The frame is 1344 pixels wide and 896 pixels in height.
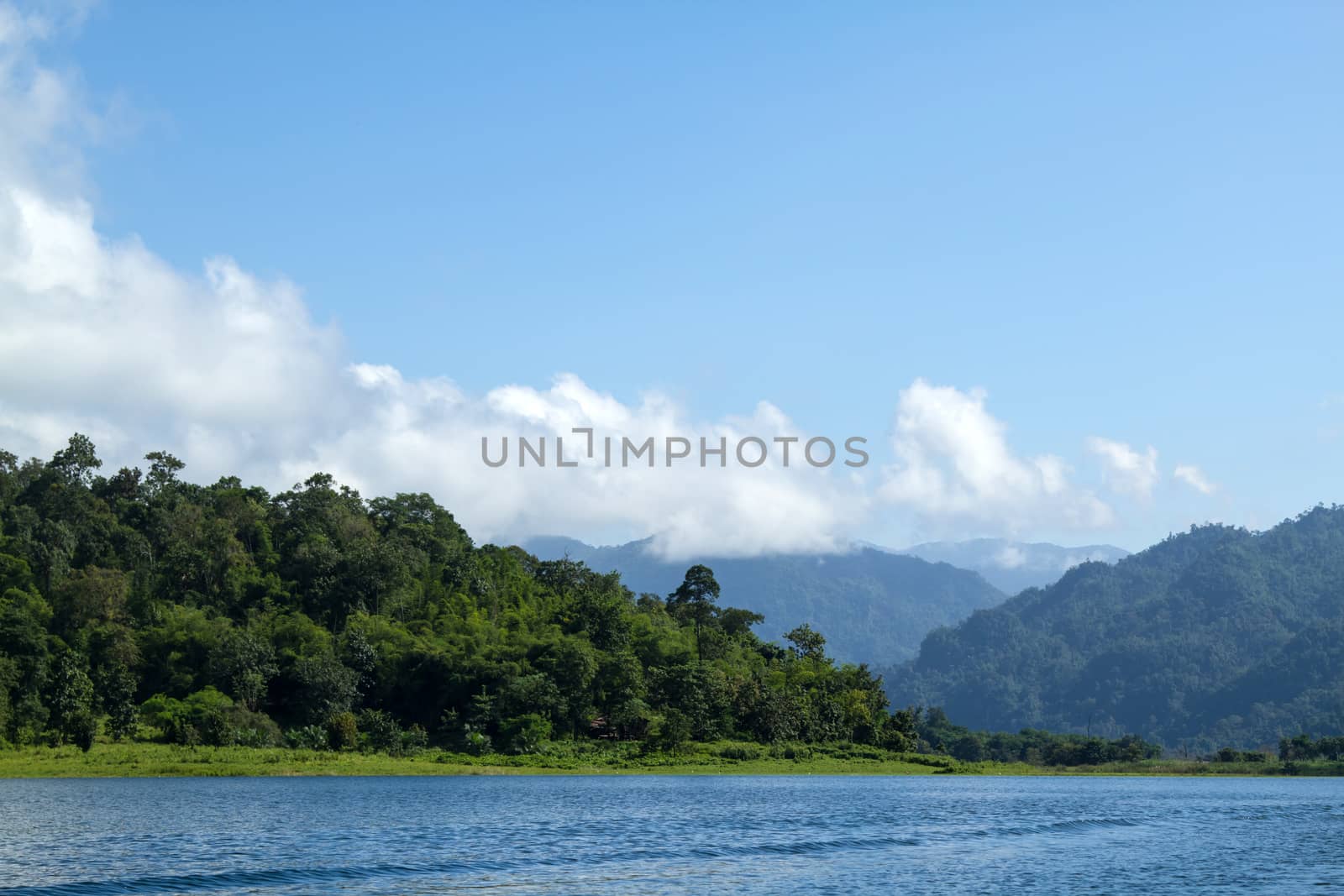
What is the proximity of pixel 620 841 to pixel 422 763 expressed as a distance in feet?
157

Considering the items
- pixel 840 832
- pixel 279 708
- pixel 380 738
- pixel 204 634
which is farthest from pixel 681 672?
pixel 840 832

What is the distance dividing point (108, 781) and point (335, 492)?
226 ft

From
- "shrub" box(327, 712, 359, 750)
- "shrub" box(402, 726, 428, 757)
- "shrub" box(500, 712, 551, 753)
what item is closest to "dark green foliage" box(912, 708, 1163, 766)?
"shrub" box(500, 712, 551, 753)

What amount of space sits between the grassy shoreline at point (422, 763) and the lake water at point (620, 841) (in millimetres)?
6113

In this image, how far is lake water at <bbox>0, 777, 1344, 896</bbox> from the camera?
116 feet

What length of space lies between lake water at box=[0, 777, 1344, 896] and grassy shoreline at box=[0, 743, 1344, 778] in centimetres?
611

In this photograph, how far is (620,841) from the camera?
4434 cm

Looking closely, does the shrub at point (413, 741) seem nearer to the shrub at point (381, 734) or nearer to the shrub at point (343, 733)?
the shrub at point (381, 734)

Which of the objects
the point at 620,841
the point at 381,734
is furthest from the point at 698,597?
the point at 620,841

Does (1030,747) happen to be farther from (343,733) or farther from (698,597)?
(343,733)

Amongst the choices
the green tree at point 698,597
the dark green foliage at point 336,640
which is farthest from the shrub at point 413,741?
the green tree at point 698,597

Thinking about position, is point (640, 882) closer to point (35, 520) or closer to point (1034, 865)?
point (1034, 865)

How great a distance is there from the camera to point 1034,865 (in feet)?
137

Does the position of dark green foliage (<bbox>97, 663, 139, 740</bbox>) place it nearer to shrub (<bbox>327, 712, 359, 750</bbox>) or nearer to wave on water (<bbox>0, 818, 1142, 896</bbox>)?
shrub (<bbox>327, 712, 359, 750</bbox>)
